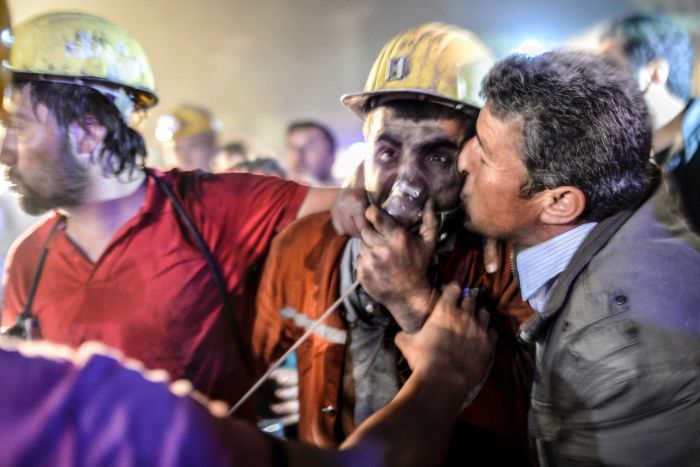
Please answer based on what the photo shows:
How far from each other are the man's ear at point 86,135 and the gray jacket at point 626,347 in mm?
1415

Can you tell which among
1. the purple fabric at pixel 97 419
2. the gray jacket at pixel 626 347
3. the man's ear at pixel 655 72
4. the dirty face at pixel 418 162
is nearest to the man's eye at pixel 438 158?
the dirty face at pixel 418 162

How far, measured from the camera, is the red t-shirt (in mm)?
1830

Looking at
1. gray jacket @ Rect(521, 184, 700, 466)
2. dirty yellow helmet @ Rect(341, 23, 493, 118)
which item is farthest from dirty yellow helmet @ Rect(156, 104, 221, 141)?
gray jacket @ Rect(521, 184, 700, 466)

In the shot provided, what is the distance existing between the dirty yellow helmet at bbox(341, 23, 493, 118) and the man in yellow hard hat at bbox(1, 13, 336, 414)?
44 cm

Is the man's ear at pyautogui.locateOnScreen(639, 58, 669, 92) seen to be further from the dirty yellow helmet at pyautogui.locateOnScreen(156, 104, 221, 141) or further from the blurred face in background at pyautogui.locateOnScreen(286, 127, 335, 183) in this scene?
the blurred face in background at pyautogui.locateOnScreen(286, 127, 335, 183)

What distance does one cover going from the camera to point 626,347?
1.33 metres

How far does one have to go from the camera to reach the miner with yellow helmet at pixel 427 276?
166 cm

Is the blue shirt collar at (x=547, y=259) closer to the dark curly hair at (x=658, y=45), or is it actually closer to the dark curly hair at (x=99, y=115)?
the dark curly hair at (x=99, y=115)

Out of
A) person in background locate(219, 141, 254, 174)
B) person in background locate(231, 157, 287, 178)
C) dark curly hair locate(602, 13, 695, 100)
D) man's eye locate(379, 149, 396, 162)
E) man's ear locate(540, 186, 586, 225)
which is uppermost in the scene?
dark curly hair locate(602, 13, 695, 100)

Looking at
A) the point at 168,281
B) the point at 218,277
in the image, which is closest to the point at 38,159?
the point at 168,281

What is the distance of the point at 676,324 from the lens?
133cm

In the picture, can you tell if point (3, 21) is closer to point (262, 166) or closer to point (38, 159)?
point (38, 159)

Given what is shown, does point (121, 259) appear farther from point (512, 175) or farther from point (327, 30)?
point (327, 30)

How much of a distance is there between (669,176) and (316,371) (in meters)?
1.54
